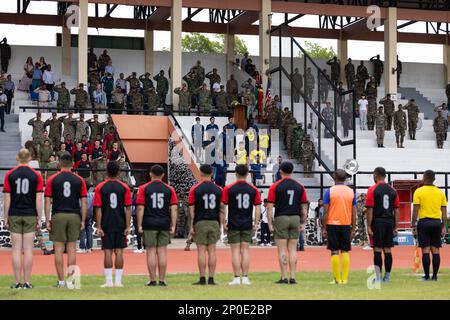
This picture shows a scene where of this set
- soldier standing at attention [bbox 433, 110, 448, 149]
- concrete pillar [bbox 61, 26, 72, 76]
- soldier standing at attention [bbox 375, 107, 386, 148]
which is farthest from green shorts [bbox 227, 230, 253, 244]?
concrete pillar [bbox 61, 26, 72, 76]

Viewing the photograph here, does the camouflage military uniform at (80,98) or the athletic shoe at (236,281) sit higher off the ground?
the camouflage military uniform at (80,98)

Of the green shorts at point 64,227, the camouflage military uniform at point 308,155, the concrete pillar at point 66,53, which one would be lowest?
the green shorts at point 64,227

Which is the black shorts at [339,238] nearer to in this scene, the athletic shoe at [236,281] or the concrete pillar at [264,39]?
the athletic shoe at [236,281]

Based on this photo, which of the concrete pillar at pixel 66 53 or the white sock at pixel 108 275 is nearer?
the white sock at pixel 108 275

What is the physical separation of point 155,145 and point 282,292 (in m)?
25.0

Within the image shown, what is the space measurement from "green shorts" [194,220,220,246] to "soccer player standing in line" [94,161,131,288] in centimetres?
124

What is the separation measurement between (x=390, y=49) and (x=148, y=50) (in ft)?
40.1

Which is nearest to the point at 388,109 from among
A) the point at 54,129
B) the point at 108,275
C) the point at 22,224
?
the point at 54,129

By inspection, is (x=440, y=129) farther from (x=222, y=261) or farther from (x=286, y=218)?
(x=286, y=218)

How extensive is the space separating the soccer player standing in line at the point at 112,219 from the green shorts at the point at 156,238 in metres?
0.35

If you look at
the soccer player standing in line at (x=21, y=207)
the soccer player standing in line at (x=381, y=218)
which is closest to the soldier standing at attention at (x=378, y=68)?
the soccer player standing in line at (x=381, y=218)

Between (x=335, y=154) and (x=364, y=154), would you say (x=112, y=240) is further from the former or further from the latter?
(x=364, y=154)

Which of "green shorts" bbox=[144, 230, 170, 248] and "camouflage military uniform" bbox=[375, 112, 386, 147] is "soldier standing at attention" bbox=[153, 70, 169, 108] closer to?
"camouflage military uniform" bbox=[375, 112, 386, 147]

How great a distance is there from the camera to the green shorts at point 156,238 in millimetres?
16641
